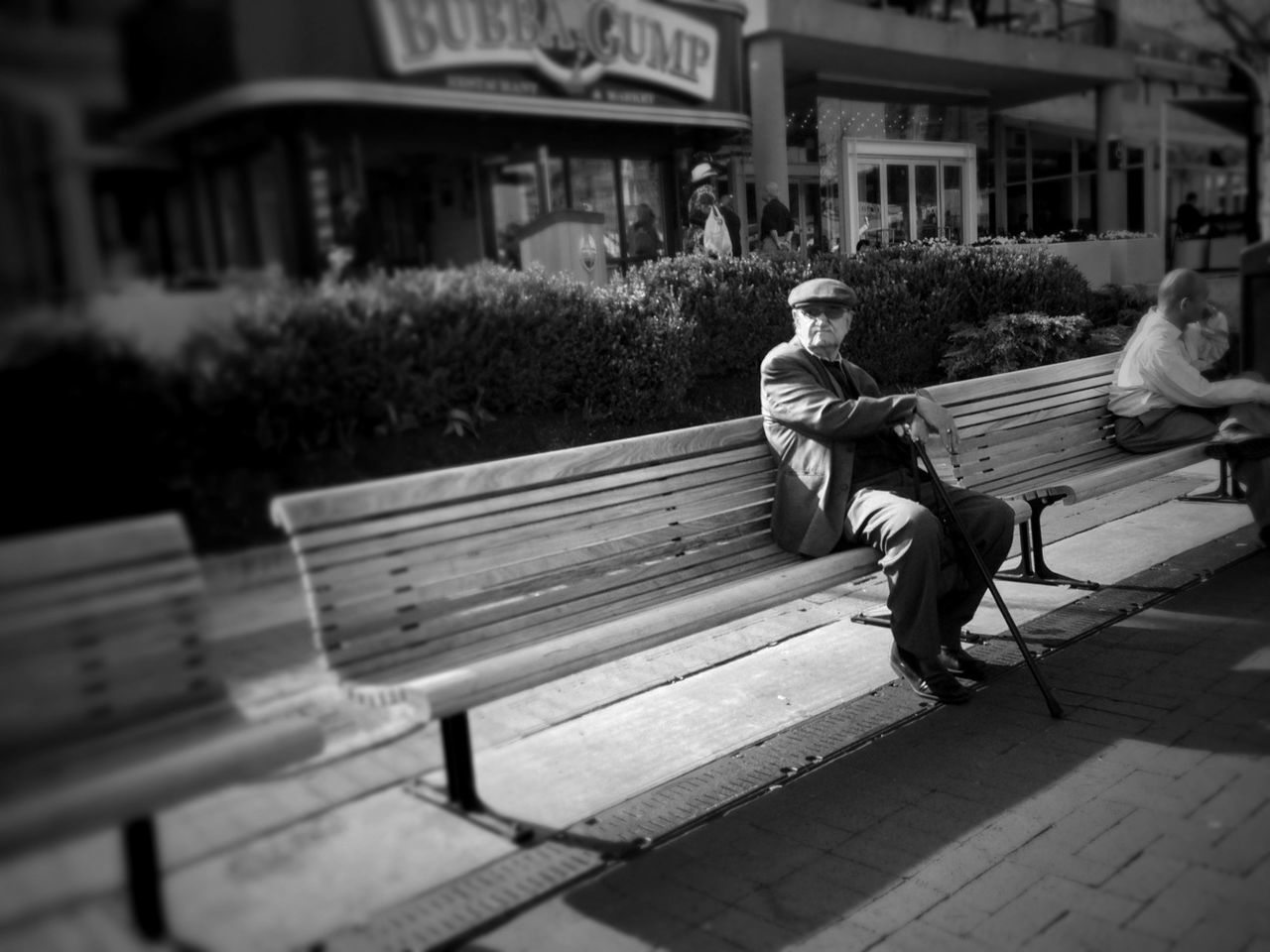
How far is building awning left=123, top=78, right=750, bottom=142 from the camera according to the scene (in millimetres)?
1730

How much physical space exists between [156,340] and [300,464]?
58cm

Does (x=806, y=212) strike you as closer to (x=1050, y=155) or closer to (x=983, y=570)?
(x=983, y=570)

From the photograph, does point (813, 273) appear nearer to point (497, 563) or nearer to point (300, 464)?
point (497, 563)

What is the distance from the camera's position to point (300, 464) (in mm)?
2318

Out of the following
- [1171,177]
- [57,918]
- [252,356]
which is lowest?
[57,918]

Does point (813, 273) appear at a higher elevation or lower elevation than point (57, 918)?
higher

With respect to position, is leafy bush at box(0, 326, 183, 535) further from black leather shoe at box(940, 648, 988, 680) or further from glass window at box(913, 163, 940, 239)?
glass window at box(913, 163, 940, 239)

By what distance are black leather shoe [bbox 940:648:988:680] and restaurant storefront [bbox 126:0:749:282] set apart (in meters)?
2.18

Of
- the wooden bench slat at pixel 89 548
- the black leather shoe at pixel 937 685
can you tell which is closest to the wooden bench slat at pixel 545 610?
the black leather shoe at pixel 937 685

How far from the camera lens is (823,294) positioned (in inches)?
165

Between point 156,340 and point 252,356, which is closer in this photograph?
point 156,340

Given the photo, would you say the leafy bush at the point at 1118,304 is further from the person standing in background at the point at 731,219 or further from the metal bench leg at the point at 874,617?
the person standing in background at the point at 731,219

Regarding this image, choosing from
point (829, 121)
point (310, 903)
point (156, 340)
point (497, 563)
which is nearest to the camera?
point (156, 340)

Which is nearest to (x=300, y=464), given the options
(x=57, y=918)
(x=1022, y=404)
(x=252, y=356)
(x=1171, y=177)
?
(x=252, y=356)
